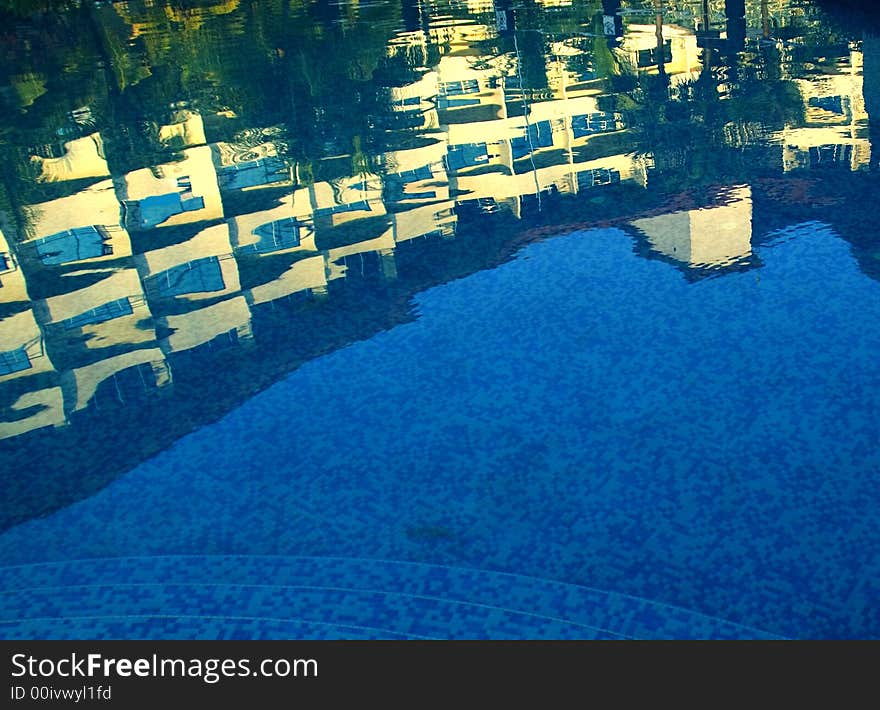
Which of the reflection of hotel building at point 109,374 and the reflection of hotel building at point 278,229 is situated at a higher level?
the reflection of hotel building at point 278,229

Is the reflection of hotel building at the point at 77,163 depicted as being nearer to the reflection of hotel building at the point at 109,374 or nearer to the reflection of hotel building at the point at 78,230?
the reflection of hotel building at the point at 78,230

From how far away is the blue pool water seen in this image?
4.18 metres

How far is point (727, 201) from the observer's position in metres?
8.28

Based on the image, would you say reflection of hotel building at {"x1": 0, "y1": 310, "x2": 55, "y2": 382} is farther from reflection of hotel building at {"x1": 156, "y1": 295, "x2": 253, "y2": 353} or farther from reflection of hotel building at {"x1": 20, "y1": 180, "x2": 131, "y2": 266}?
reflection of hotel building at {"x1": 20, "y1": 180, "x2": 131, "y2": 266}

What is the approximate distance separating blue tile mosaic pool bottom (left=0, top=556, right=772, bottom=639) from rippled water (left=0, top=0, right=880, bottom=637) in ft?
0.06

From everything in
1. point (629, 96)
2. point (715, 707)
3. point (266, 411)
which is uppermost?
point (629, 96)

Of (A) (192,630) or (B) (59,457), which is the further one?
(B) (59,457)

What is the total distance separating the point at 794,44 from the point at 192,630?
13639mm

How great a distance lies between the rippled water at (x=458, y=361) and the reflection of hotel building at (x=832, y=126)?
0.20 feet

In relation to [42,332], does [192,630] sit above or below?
below

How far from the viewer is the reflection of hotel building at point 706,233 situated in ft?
24.2

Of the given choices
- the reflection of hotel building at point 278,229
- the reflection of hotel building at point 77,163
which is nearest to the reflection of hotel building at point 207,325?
the reflection of hotel building at point 278,229

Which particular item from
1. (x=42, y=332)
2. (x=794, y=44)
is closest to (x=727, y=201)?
(x=42, y=332)

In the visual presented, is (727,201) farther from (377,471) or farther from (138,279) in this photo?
(138,279)
